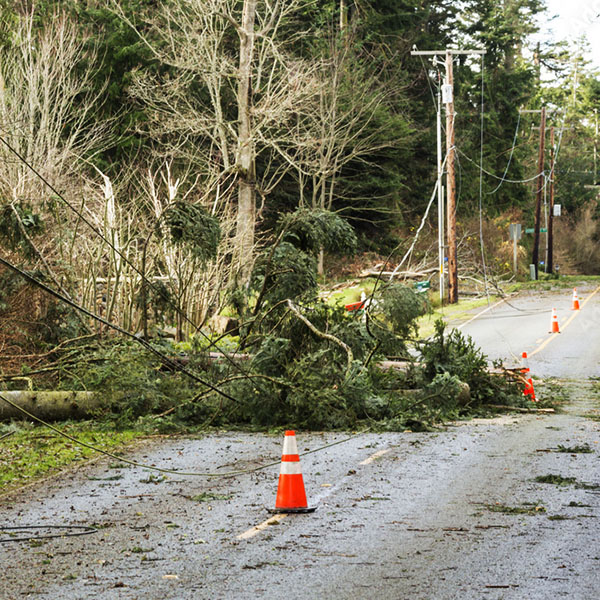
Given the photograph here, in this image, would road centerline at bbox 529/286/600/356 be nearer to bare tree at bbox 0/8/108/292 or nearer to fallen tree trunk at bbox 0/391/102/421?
bare tree at bbox 0/8/108/292

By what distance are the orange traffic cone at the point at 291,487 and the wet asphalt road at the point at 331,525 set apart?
6.5 inches

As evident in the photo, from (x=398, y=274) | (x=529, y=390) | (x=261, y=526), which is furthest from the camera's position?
(x=398, y=274)

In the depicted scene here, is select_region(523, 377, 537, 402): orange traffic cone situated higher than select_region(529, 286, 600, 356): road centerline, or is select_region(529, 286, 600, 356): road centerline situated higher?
select_region(523, 377, 537, 402): orange traffic cone

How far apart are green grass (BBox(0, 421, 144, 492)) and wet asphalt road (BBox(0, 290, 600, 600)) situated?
0.42m

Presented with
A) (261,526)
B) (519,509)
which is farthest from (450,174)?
(261,526)

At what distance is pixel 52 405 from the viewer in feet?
44.0

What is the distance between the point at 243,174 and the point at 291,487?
68.4 ft

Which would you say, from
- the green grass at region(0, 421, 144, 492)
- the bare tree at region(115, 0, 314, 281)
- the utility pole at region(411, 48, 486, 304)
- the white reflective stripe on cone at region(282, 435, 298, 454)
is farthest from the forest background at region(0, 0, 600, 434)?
the utility pole at region(411, 48, 486, 304)

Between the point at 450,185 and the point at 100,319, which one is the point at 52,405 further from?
the point at 450,185

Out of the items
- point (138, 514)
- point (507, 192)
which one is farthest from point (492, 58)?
point (138, 514)

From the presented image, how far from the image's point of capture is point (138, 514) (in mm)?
8305

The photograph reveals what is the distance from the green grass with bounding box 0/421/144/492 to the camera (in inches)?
411

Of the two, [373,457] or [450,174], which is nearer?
[373,457]

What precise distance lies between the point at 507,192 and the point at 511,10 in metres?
11.7
